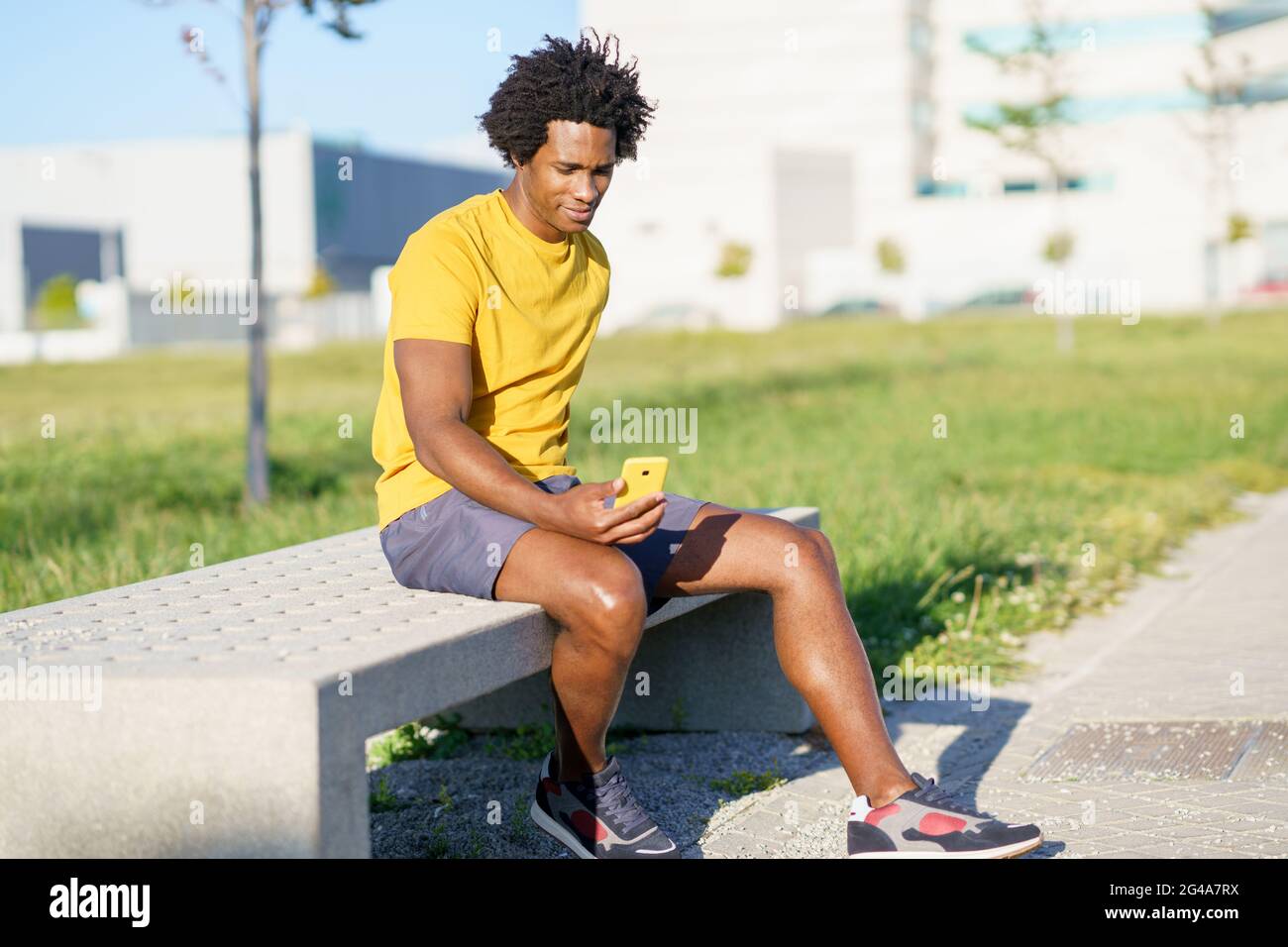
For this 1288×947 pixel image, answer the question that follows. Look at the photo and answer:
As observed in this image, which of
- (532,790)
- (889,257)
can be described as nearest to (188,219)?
(889,257)

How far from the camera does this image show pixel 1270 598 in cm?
640

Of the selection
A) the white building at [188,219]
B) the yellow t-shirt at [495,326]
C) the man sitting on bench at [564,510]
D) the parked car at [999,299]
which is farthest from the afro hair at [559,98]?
the white building at [188,219]

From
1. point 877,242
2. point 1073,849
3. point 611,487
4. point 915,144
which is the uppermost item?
point 915,144

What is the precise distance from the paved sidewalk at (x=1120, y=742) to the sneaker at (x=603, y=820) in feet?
0.62

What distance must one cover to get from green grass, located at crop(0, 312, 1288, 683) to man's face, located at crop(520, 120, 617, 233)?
92.4 inches

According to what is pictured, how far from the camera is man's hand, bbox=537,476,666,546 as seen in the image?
3107 mm

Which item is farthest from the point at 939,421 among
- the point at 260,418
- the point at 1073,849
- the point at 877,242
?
the point at 877,242

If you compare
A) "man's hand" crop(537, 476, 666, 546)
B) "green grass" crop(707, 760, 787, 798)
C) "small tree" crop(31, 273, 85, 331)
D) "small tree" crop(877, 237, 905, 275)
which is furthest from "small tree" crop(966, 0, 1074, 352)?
"small tree" crop(31, 273, 85, 331)

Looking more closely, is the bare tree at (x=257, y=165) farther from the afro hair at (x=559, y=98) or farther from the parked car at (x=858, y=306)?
the parked car at (x=858, y=306)

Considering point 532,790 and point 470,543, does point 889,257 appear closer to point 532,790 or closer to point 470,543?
point 532,790
